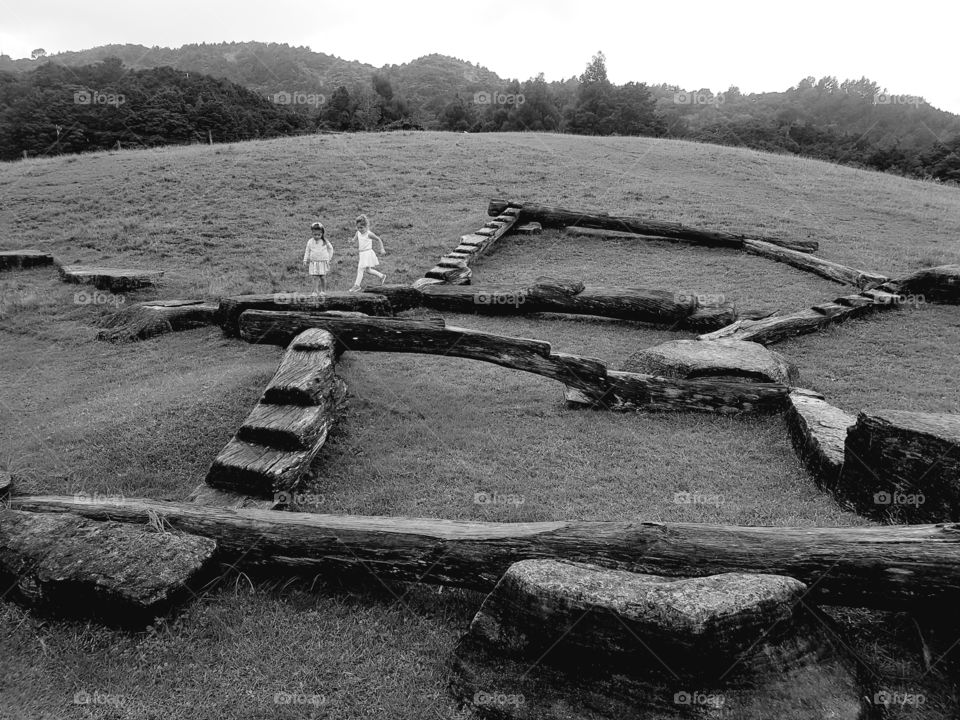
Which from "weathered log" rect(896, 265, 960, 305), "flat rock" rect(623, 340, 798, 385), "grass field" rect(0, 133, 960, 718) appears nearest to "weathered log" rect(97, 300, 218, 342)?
"grass field" rect(0, 133, 960, 718)

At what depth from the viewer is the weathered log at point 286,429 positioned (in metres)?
5.91

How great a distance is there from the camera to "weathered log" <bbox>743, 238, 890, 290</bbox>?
13289 millimetres

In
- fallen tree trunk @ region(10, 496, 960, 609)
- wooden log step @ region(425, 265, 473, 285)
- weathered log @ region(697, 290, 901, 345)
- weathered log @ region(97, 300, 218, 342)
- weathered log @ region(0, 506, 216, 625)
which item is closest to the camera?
fallen tree trunk @ region(10, 496, 960, 609)

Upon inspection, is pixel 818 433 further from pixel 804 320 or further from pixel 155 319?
pixel 155 319

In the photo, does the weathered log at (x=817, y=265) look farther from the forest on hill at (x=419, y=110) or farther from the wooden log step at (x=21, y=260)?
the wooden log step at (x=21, y=260)

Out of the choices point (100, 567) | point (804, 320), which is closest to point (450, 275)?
point (804, 320)

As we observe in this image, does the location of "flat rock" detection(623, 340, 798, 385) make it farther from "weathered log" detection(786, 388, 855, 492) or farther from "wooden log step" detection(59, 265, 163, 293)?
"wooden log step" detection(59, 265, 163, 293)

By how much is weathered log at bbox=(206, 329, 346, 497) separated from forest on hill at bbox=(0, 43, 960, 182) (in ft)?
84.5

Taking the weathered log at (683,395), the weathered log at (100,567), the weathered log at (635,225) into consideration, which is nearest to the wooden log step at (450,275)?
the weathered log at (635,225)

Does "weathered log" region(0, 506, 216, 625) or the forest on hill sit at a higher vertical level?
the forest on hill

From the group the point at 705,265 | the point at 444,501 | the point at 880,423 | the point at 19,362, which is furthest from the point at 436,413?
the point at 705,265

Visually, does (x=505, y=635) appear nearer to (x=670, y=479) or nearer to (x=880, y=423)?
(x=670, y=479)

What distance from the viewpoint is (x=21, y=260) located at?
52.1 ft

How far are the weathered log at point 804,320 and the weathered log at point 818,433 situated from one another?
242cm
